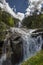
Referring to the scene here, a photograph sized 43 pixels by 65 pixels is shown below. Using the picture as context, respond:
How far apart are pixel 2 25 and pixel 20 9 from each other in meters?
1.17

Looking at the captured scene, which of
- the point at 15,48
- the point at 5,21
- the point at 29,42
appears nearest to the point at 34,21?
→ the point at 29,42

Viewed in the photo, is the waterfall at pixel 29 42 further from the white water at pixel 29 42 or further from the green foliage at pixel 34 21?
the green foliage at pixel 34 21

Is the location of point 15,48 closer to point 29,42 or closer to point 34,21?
point 29,42

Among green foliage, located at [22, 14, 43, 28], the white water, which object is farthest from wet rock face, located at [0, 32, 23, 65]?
green foliage, located at [22, 14, 43, 28]

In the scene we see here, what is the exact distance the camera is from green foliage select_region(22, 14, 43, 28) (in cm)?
876

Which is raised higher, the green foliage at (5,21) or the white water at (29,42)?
the green foliage at (5,21)

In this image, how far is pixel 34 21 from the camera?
29.5 feet

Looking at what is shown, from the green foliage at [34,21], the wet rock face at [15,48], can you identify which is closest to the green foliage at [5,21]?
the wet rock face at [15,48]

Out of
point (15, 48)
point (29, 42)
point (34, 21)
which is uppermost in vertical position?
point (34, 21)

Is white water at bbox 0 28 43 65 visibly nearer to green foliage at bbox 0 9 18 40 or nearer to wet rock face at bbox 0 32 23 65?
wet rock face at bbox 0 32 23 65

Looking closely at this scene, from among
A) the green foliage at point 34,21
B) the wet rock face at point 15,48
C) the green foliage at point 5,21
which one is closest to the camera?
the wet rock face at point 15,48

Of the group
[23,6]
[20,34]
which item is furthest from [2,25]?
[23,6]

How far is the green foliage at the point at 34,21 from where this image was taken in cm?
876

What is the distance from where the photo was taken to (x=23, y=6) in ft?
30.8
